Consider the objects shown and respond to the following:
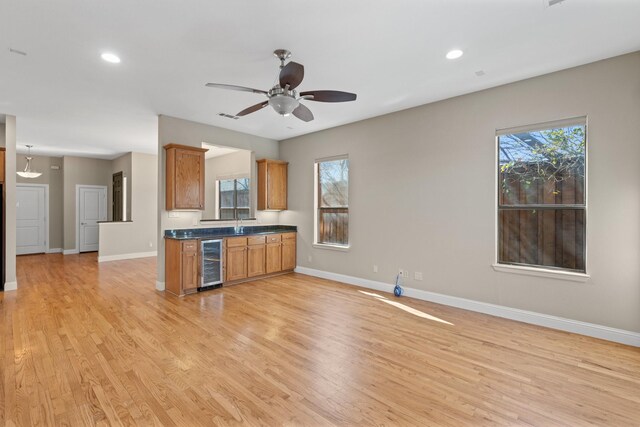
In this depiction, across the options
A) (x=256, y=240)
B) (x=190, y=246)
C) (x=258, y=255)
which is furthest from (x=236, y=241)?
(x=190, y=246)

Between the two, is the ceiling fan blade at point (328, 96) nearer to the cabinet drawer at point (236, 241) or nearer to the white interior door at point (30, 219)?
the cabinet drawer at point (236, 241)

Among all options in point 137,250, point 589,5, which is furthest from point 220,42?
point 137,250

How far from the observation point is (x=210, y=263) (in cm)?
516

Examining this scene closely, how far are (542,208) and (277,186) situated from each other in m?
4.58

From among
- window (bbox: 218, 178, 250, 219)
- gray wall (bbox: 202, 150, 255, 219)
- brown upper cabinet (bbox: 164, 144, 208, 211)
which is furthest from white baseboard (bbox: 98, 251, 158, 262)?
brown upper cabinet (bbox: 164, 144, 208, 211)

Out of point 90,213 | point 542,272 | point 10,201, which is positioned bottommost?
point 542,272

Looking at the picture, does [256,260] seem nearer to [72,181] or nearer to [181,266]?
[181,266]

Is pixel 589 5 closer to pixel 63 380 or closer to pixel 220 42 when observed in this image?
pixel 220 42

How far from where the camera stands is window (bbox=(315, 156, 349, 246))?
19.0ft

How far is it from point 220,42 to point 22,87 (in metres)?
3.03

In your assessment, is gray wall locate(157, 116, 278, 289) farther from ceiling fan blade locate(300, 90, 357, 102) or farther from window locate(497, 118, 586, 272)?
window locate(497, 118, 586, 272)

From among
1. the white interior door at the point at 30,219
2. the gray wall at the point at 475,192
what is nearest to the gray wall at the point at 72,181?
the white interior door at the point at 30,219

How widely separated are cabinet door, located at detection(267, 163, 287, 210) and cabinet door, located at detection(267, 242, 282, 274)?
2.72ft

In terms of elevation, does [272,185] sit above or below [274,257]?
above
